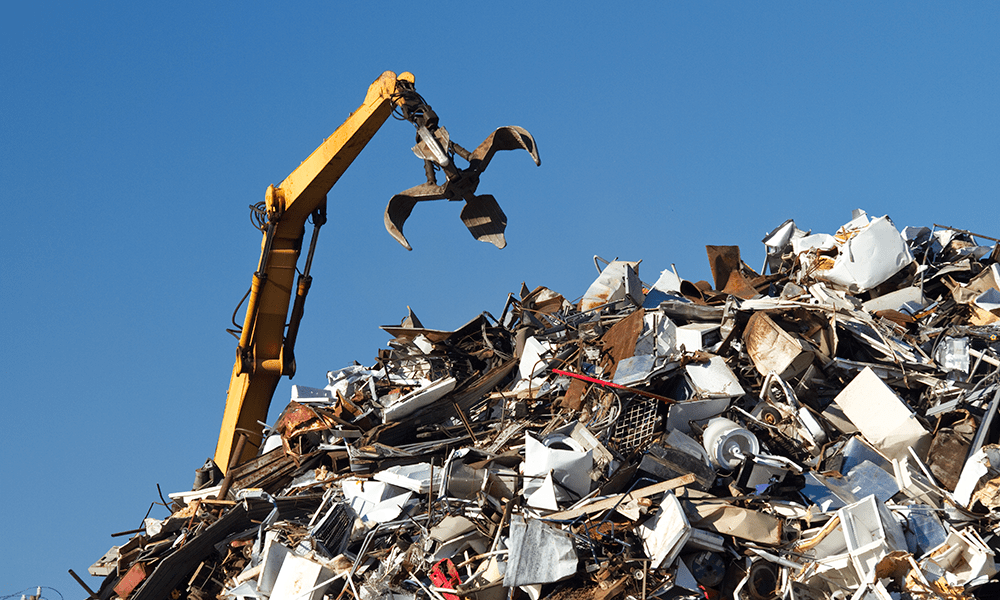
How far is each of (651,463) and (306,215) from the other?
Result: 470 cm

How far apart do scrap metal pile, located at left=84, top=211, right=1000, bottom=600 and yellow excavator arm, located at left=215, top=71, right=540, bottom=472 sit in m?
0.44

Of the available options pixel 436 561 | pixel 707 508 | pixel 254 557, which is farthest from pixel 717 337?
pixel 254 557

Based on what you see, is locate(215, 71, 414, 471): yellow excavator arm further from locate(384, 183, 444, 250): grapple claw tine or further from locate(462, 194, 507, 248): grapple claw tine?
locate(462, 194, 507, 248): grapple claw tine

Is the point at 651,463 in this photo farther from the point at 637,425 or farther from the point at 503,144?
the point at 503,144

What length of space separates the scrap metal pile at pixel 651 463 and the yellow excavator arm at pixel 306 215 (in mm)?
441

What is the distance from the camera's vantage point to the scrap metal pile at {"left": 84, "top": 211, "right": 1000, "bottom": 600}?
652 centimetres

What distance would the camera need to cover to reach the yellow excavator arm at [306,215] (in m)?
8.65

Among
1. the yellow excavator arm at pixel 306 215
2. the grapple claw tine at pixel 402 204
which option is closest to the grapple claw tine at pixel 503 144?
the yellow excavator arm at pixel 306 215

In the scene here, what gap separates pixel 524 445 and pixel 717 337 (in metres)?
2.28

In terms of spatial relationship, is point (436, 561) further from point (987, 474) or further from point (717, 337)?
point (987, 474)

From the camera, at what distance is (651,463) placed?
7.25 metres

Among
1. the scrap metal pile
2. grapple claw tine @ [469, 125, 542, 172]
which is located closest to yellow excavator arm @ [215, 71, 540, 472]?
grapple claw tine @ [469, 125, 542, 172]

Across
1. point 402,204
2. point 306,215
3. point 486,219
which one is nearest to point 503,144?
point 486,219

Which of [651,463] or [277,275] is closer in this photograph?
[651,463]
